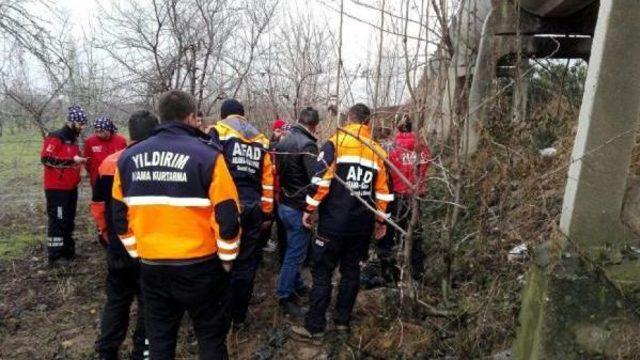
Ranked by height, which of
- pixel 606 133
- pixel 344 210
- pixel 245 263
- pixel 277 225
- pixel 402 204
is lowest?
pixel 277 225

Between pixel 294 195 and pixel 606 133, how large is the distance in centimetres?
293

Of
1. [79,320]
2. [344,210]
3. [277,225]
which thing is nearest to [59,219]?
[79,320]

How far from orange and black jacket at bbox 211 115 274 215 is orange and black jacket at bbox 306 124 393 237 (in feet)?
2.43

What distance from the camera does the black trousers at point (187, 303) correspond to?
3.10m

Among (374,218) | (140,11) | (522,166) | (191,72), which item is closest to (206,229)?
(374,218)

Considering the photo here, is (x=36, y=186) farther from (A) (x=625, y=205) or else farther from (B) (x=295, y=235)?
(A) (x=625, y=205)

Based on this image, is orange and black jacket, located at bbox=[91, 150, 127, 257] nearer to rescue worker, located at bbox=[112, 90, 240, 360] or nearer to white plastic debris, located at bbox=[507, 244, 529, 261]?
rescue worker, located at bbox=[112, 90, 240, 360]

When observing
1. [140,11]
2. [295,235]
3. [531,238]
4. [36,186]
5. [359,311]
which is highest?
[140,11]

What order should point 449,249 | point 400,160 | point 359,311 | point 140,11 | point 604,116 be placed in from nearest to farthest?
point 604,116, point 449,249, point 359,311, point 400,160, point 140,11

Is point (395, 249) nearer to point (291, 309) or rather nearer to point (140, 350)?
point (291, 309)

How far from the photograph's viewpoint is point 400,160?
5.22 meters

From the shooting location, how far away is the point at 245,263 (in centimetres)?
452

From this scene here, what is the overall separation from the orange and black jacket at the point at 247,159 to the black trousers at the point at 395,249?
50.6 inches

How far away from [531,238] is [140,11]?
672 centimetres
